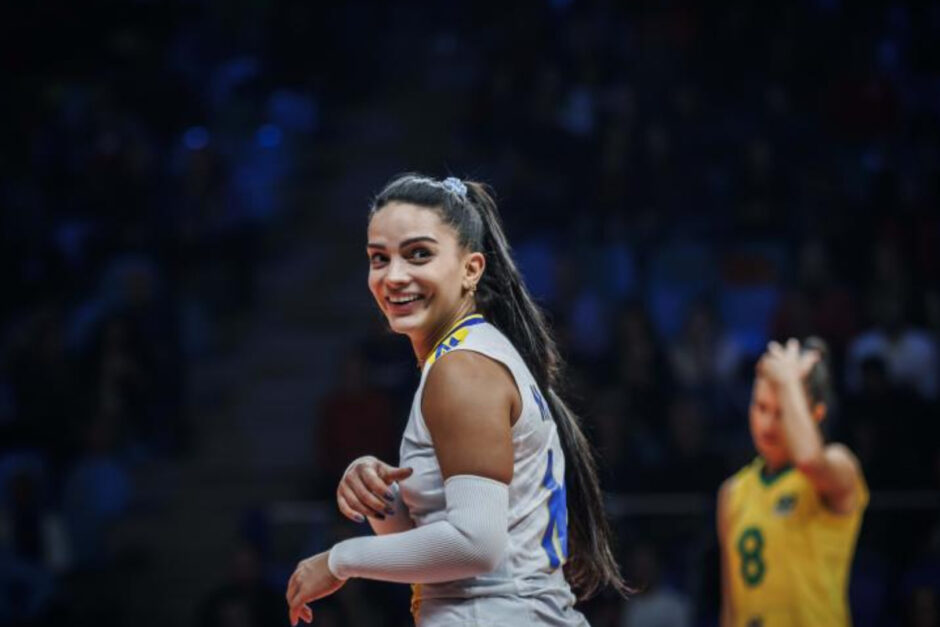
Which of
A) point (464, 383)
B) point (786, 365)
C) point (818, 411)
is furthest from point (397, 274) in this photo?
point (818, 411)

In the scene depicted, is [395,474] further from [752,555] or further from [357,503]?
[752,555]

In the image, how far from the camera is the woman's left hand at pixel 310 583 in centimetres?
270

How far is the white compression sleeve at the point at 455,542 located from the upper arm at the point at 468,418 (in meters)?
0.03

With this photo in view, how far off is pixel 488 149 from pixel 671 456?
377 centimetres

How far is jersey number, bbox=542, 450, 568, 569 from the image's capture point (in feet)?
8.99

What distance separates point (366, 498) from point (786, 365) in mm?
2176

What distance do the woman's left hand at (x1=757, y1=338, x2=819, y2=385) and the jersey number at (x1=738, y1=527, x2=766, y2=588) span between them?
0.53 metres

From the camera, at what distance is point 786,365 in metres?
4.49

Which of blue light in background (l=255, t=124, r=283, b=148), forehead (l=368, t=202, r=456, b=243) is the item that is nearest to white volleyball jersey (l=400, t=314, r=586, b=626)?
forehead (l=368, t=202, r=456, b=243)

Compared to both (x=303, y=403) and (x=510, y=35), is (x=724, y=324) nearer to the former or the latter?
(x=303, y=403)

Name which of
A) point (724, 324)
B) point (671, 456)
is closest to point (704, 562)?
point (671, 456)

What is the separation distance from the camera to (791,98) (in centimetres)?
1062

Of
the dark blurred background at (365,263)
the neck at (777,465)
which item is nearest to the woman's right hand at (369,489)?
the neck at (777,465)

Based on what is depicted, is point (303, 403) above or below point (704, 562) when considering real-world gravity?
above
